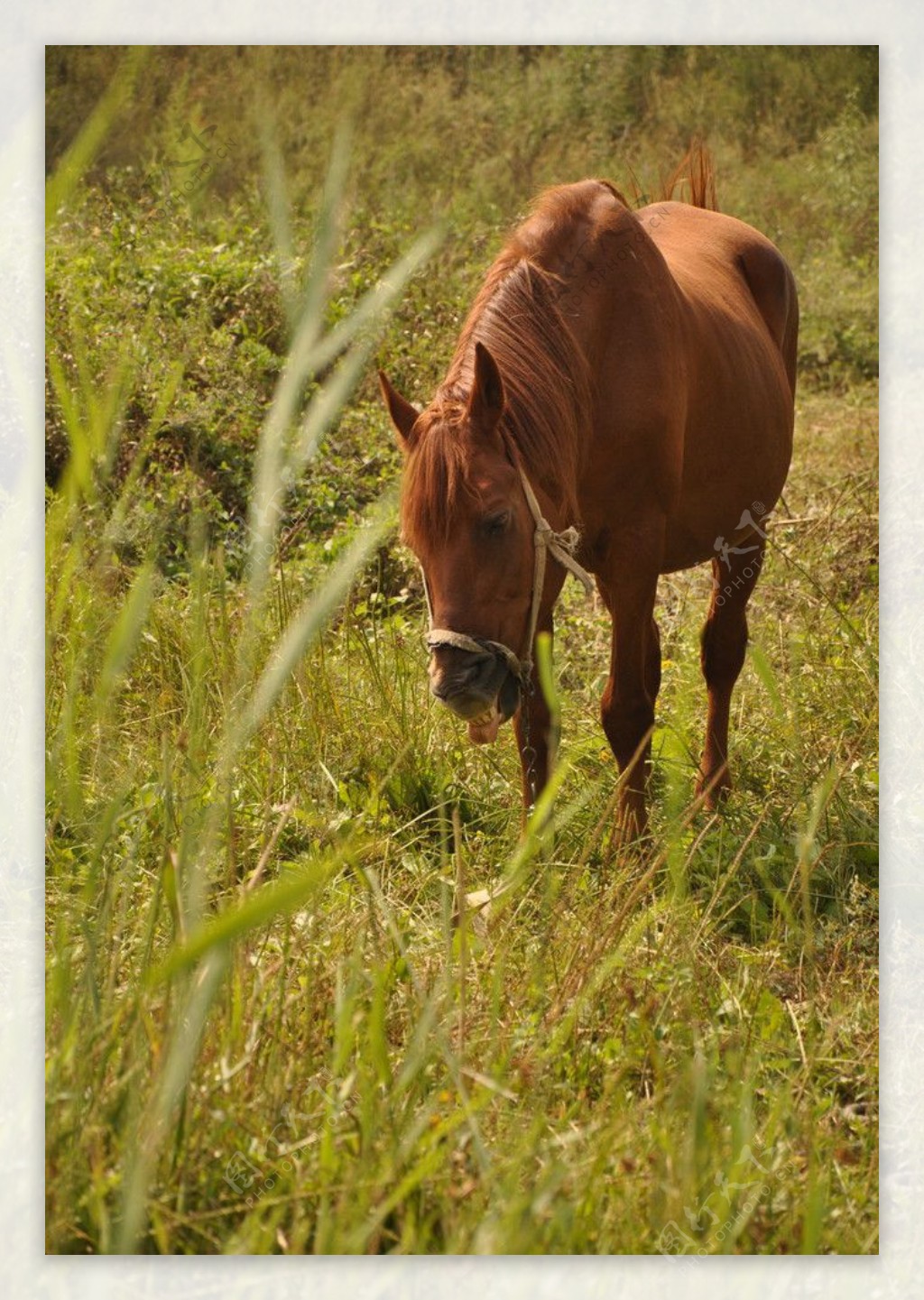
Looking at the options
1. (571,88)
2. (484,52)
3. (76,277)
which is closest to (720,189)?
(571,88)

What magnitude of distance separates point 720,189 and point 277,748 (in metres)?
5.28

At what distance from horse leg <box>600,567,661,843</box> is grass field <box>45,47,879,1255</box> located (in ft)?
0.44

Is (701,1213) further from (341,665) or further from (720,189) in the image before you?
(720,189)

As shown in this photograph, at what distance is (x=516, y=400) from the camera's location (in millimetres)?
2756

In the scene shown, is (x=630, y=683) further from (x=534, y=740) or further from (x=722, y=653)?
(x=722, y=653)

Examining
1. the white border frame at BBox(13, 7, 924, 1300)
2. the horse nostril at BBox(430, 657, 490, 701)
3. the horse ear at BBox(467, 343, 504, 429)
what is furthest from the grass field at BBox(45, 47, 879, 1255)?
the horse nostril at BBox(430, 657, 490, 701)

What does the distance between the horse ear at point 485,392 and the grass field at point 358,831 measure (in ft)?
0.67

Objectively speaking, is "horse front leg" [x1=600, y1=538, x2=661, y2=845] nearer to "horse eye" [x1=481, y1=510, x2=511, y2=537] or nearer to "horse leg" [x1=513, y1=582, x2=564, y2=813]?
"horse leg" [x1=513, y1=582, x2=564, y2=813]

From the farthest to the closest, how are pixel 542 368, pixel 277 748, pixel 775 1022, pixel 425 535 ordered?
pixel 277 748
pixel 542 368
pixel 425 535
pixel 775 1022

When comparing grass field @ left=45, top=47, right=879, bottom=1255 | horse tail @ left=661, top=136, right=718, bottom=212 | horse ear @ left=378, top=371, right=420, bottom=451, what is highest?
horse tail @ left=661, top=136, right=718, bottom=212

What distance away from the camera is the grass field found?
4.99ft

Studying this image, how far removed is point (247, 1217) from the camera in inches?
70.3

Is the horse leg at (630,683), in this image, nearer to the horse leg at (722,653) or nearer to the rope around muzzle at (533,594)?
the rope around muzzle at (533,594)

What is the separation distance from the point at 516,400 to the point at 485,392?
0.14 metres
